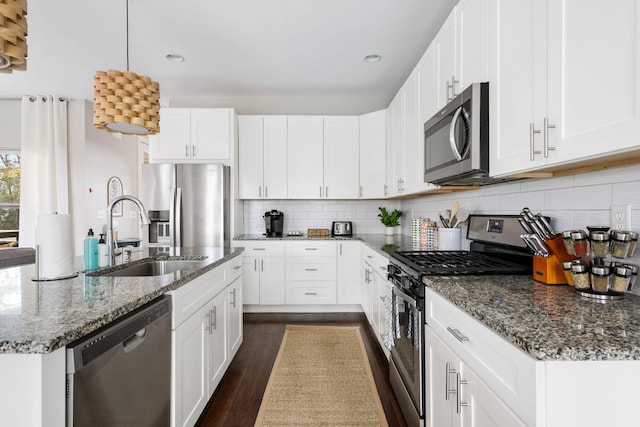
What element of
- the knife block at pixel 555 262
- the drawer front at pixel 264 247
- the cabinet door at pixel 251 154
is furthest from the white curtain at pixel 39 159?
the knife block at pixel 555 262

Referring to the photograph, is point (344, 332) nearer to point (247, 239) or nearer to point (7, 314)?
point (247, 239)

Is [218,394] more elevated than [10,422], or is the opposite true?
[10,422]

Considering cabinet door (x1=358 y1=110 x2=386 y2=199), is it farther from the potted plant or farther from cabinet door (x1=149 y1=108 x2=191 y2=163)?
cabinet door (x1=149 y1=108 x2=191 y2=163)

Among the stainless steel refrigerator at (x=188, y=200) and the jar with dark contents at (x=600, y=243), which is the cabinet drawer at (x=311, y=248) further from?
the jar with dark contents at (x=600, y=243)

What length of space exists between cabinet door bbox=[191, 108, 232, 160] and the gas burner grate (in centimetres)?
259

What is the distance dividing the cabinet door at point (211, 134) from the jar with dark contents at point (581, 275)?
3490mm

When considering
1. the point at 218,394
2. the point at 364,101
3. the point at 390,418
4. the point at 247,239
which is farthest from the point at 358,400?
the point at 364,101

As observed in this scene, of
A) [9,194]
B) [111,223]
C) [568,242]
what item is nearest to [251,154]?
[111,223]

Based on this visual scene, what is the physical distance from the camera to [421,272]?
1599 millimetres

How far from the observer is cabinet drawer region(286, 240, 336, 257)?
390 cm

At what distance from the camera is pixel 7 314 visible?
1014 millimetres

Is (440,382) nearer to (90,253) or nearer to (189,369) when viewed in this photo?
(189,369)

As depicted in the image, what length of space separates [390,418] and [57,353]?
1.75 m

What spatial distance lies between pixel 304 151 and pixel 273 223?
0.95m
